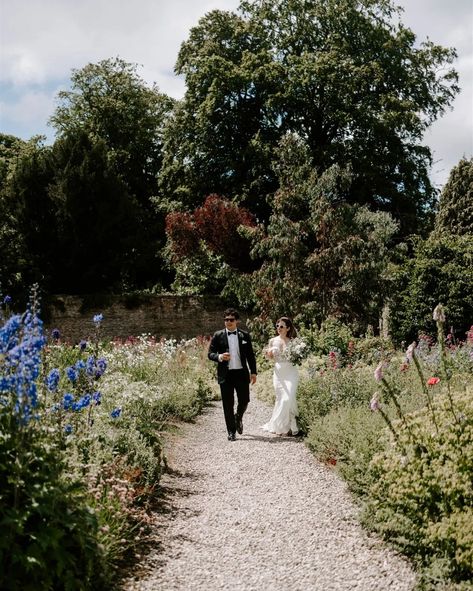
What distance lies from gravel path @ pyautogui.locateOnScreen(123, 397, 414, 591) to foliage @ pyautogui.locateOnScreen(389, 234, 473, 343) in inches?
387

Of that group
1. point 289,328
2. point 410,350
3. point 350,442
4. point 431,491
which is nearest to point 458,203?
point 289,328

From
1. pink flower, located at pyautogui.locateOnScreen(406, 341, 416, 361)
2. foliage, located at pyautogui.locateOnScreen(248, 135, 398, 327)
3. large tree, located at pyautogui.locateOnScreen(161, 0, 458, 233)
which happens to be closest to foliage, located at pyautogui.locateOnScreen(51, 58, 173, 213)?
large tree, located at pyautogui.locateOnScreen(161, 0, 458, 233)

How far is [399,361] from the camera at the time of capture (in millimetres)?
10461

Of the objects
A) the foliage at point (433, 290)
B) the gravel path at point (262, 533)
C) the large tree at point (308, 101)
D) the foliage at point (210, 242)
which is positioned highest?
the large tree at point (308, 101)

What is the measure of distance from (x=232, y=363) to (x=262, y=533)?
136 inches

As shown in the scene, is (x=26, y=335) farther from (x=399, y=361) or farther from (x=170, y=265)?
(x=170, y=265)

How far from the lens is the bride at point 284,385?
8109 mm

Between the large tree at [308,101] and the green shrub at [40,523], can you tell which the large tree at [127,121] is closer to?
the large tree at [308,101]

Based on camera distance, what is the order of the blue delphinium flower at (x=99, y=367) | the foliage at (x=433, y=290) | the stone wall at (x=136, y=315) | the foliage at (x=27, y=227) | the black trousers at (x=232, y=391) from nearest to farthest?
the blue delphinium flower at (x=99, y=367) → the black trousers at (x=232, y=391) → the foliage at (x=433, y=290) → the stone wall at (x=136, y=315) → the foliage at (x=27, y=227)

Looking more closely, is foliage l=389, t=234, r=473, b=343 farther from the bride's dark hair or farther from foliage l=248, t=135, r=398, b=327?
the bride's dark hair

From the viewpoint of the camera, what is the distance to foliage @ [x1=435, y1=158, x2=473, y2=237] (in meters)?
21.7

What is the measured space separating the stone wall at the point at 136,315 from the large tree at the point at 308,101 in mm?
4829

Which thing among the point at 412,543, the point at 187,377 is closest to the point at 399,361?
the point at 187,377

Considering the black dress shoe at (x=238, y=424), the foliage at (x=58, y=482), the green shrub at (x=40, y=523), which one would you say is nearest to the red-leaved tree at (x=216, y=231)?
the black dress shoe at (x=238, y=424)
